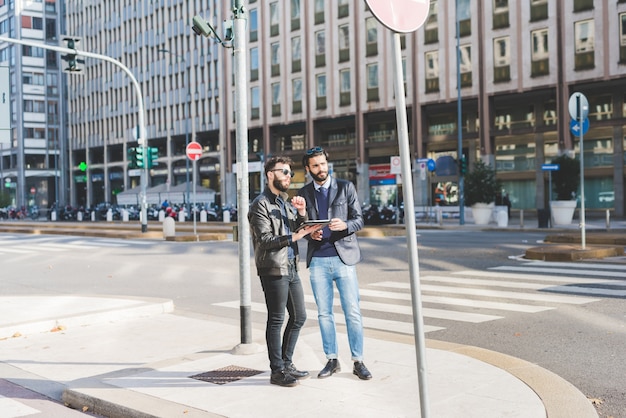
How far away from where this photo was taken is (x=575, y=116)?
15805 millimetres

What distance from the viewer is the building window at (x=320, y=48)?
5394cm

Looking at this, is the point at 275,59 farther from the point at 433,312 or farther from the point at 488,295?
the point at 433,312

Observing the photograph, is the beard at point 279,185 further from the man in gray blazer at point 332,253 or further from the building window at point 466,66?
the building window at point 466,66

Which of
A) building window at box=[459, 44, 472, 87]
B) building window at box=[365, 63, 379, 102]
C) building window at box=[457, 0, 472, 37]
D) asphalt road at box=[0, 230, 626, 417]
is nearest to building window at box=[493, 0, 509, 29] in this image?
building window at box=[457, 0, 472, 37]

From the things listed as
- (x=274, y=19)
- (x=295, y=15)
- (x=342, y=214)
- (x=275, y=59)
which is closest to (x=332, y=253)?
(x=342, y=214)

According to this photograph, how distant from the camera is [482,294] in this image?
1059 cm

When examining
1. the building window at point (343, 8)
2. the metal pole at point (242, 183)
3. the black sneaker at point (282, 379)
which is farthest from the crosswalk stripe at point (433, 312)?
the building window at point (343, 8)

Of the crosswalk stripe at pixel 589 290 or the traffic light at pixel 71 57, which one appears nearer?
the crosswalk stripe at pixel 589 290

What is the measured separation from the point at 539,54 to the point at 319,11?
1874 centimetres

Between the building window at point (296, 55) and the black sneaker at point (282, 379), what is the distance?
51794 mm

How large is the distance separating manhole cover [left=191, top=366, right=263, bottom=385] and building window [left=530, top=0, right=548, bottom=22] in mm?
40318

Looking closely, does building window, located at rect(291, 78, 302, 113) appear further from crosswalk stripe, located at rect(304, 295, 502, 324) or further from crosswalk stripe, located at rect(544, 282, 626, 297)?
crosswalk stripe, located at rect(304, 295, 502, 324)

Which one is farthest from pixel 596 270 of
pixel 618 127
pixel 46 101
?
pixel 46 101

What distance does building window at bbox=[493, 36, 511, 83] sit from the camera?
142 feet
